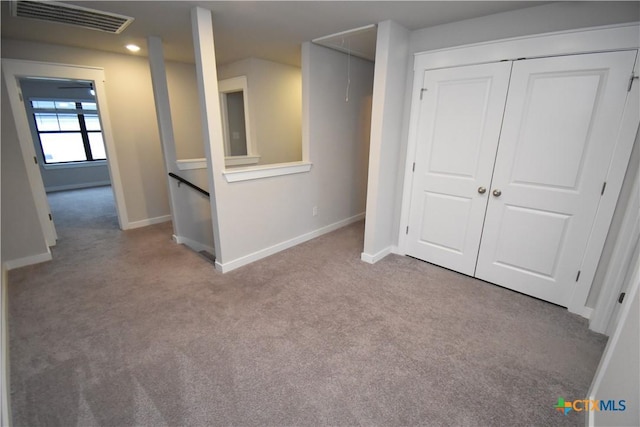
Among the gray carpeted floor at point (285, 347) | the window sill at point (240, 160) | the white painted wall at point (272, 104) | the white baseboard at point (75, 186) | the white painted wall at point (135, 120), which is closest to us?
the gray carpeted floor at point (285, 347)

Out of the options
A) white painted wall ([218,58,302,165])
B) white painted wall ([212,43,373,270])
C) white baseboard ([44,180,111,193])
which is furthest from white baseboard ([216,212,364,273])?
white baseboard ([44,180,111,193])

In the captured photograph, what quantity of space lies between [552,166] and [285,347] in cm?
246

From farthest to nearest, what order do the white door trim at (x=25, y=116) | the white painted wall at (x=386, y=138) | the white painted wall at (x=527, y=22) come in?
the white door trim at (x=25, y=116) < the white painted wall at (x=386, y=138) < the white painted wall at (x=527, y=22)

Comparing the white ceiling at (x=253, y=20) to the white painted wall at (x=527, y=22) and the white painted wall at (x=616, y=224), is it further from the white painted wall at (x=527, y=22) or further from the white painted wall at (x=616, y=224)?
the white painted wall at (x=616, y=224)

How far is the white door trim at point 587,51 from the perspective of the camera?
1.90m

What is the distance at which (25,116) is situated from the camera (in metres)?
3.24

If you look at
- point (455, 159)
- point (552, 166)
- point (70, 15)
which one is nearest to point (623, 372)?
point (552, 166)

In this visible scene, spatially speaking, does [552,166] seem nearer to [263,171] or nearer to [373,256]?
[373,256]

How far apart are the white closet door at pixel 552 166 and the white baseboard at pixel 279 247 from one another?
201 centimetres

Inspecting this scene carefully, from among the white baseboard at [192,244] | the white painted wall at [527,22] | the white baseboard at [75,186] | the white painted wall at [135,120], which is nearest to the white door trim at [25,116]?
the white painted wall at [135,120]

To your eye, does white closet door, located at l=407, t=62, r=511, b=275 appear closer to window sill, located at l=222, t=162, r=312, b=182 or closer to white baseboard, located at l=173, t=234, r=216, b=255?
window sill, located at l=222, t=162, r=312, b=182

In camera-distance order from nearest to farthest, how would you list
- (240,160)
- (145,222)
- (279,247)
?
(279,247), (240,160), (145,222)

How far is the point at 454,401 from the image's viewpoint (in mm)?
1560

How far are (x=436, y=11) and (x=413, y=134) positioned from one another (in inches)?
41.0
